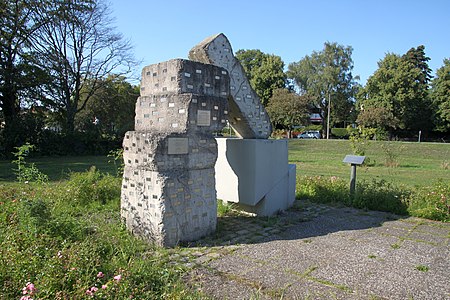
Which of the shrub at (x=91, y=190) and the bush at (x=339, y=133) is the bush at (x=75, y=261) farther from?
the bush at (x=339, y=133)

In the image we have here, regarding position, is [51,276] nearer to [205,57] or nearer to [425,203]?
[205,57]

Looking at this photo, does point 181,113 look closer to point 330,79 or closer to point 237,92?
point 237,92

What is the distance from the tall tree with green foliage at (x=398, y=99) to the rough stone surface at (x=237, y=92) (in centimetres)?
3623

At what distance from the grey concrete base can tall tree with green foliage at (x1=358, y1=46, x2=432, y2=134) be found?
36.1 metres

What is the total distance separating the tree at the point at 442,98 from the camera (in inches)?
1511

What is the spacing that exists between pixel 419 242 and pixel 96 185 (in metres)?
6.12

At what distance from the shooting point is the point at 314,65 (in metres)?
50.0

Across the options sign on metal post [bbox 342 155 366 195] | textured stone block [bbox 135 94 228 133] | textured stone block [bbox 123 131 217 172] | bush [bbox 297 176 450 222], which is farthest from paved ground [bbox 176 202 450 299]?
textured stone block [bbox 135 94 228 133]

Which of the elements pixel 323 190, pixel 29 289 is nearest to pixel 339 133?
pixel 323 190

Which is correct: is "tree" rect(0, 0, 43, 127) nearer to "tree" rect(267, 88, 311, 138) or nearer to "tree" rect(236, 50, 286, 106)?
"tree" rect(267, 88, 311, 138)

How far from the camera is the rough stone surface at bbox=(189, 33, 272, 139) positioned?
576cm

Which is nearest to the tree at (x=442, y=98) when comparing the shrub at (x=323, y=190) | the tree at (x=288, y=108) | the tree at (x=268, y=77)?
the tree at (x=288, y=108)

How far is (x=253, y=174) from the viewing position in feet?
19.7

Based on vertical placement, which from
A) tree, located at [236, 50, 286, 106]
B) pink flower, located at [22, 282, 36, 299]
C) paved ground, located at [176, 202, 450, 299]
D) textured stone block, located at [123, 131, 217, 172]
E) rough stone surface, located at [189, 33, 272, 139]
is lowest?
paved ground, located at [176, 202, 450, 299]
